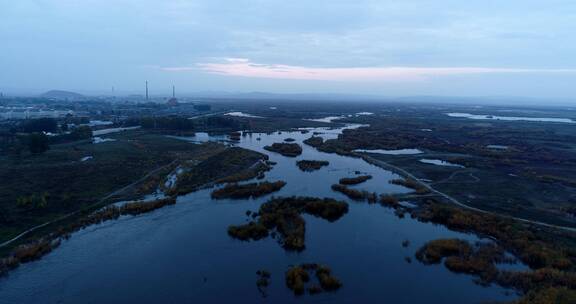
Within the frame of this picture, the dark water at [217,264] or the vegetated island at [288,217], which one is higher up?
the vegetated island at [288,217]

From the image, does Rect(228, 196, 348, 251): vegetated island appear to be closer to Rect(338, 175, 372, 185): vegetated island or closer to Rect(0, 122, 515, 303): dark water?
Rect(0, 122, 515, 303): dark water

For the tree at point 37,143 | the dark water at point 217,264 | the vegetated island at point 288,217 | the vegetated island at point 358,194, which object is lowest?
the dark water at point 217,264

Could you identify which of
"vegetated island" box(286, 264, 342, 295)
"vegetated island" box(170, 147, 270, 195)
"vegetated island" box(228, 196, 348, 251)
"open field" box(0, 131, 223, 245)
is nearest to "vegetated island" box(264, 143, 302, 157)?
"vegetated island" box(170, 147, 270, 195)

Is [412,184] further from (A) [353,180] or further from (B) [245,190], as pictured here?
(B) [245,190]

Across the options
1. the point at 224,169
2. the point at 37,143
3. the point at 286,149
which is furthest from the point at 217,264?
the point at 37,143

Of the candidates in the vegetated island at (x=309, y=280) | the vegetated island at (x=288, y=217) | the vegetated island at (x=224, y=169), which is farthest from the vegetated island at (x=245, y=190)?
the vegetated island at (x=309, y=280)

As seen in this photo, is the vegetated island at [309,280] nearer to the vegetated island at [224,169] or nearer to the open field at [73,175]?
the vegetated island at [224,169]

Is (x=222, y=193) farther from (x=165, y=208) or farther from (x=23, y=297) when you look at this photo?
(x=23, y=297)
